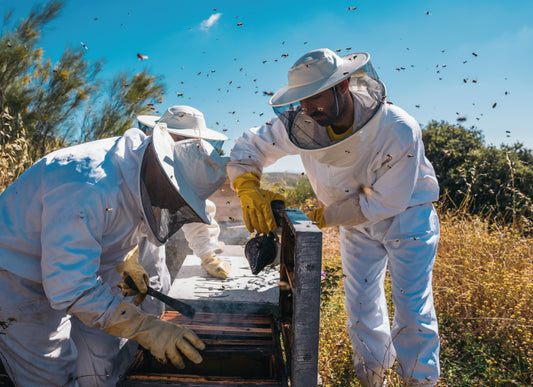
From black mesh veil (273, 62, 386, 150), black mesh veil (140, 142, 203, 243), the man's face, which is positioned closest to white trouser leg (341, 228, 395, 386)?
black mesh veil (273, 62, 386, 150)

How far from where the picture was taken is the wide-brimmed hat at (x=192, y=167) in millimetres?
2312

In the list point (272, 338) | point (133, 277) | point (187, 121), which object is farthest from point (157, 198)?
point (187, 121)

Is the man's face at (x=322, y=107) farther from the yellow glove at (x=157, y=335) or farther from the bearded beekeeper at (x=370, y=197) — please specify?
the yellow glove at (x=157, y=335)

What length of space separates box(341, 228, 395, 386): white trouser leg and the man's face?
48.1 inches

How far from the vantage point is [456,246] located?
5.43 meters

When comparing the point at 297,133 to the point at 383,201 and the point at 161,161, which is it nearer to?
the point at 383,201

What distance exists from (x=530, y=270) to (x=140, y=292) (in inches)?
195

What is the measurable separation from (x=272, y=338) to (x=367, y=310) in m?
1.12

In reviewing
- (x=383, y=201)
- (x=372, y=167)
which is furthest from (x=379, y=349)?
(x=372, y=167)

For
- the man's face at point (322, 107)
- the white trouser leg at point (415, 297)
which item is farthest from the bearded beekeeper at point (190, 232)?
the white trouser leg at point (415, 297)

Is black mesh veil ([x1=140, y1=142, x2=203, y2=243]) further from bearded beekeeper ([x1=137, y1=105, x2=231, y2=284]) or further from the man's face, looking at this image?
the man's face

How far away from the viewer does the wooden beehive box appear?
1863 millimetres

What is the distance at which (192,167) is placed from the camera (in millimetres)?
2518

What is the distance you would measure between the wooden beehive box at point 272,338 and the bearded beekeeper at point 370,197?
709 mm
